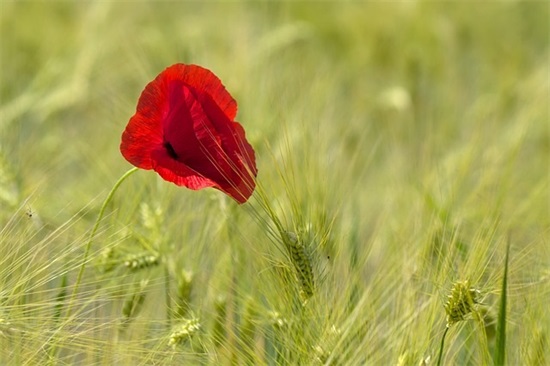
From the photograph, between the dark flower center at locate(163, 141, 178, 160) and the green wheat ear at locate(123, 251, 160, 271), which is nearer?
the dark flower center at locate(163, 141, 178, 160)

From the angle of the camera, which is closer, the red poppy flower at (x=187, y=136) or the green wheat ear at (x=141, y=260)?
the red poppy flower at (x=187, y=136)

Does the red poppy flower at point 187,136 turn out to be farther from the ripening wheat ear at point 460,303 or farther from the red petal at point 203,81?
the ripening wheat ear at point 460,303

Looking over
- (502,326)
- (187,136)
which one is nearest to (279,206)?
(187,136)

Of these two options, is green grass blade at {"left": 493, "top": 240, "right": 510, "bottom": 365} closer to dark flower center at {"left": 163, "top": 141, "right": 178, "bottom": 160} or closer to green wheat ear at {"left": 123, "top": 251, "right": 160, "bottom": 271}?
dark flower center at {"left": 163, "top": 141, "right": 178, "bottom": 160}

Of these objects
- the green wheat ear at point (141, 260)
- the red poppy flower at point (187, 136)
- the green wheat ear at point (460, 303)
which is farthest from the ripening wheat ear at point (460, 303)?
the green wheat ear at point (141, 260)

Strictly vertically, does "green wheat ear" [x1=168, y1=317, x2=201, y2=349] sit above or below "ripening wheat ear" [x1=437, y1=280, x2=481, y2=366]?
above

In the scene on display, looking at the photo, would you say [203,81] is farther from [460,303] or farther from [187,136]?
[460,303]

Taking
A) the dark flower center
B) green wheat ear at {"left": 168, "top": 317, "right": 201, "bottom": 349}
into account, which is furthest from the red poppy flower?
green wheat ear at {"left": 168, "top": 317, "right": 201, "bottom": 349}
